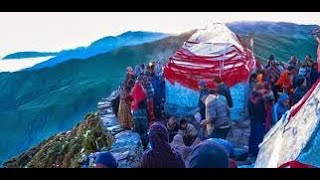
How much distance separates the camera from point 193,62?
929cm

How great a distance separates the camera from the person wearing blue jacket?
9.17 m

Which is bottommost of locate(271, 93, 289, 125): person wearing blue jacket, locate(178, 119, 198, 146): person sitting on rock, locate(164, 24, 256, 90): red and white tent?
locate(178, 119, 198, 146): person sitting on rock

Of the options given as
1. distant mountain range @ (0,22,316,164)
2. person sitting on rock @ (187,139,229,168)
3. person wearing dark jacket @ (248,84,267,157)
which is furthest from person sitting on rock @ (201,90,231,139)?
distant mountain range @ (0,22,316,164)

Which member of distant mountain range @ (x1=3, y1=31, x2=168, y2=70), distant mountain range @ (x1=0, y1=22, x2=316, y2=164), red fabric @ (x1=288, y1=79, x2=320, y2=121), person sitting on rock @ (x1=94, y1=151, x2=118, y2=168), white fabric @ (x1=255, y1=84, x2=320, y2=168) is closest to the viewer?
white fabric @ (x1=255, y1=84, x2=320, y2=168)

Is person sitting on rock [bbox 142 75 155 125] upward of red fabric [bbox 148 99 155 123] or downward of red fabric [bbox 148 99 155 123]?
upward

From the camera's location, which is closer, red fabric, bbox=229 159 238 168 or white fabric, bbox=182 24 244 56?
red fabric, bbox=229 159 238 168

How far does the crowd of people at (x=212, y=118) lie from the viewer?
30.0 feet

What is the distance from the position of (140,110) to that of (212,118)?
2.64ft

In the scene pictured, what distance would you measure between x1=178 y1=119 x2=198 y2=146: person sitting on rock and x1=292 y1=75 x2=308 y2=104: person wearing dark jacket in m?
1.14

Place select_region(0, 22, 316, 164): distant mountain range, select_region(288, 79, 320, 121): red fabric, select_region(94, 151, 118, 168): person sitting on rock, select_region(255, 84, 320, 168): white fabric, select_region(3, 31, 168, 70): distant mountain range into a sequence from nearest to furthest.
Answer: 1. select_region(255, 84, 320, 168): white fabric
2. select_region(288, 79, 320, 121): red fabric
3. select_region(94, 151, 118, 168): person sitting on rock
4. select_region(0, 22, 316, 164): distant mountain range
5. select_region(3, 31, 168, 70): distant mountain range

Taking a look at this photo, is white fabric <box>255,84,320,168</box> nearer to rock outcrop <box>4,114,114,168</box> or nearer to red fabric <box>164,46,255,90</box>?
→ red fabric <box>164,46,255,90</box>

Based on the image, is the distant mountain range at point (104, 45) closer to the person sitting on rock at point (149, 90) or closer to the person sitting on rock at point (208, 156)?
the person sitting on rock at point (149, 90)

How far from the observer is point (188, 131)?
30.2 ft

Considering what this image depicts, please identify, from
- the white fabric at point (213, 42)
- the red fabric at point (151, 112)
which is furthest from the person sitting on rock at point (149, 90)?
the white fabric at point (213, 42)
